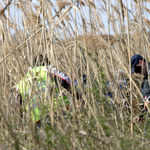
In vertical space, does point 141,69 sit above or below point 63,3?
below

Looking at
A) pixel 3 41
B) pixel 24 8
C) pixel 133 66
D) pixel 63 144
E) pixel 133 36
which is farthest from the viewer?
pixel 133 36

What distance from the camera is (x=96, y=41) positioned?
150cm

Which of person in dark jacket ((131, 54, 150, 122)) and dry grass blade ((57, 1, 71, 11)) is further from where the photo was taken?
person in dark jacket ((131, 54, 150, 122))

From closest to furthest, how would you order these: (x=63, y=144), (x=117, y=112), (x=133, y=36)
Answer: (x=63, y=144) < (x=117, y=112) < (x=133, y=36)

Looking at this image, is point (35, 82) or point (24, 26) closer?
point (35, 82)

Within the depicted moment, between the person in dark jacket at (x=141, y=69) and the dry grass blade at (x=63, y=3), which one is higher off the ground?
the dry grass blade at (x=63, y=3)

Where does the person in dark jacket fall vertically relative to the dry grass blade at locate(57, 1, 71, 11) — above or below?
below

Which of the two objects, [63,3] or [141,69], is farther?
[141,69]

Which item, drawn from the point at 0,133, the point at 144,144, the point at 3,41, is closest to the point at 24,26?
the point at 3,41

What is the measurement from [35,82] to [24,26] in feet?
2.19

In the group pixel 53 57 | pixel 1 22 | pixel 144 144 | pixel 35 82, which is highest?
pixel 1 22

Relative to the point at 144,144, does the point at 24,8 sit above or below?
above

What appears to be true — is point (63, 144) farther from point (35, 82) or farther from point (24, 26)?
point (24, 26)

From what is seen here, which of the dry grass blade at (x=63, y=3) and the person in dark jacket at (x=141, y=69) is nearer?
the dry grass blade at (x=63, y=3)
